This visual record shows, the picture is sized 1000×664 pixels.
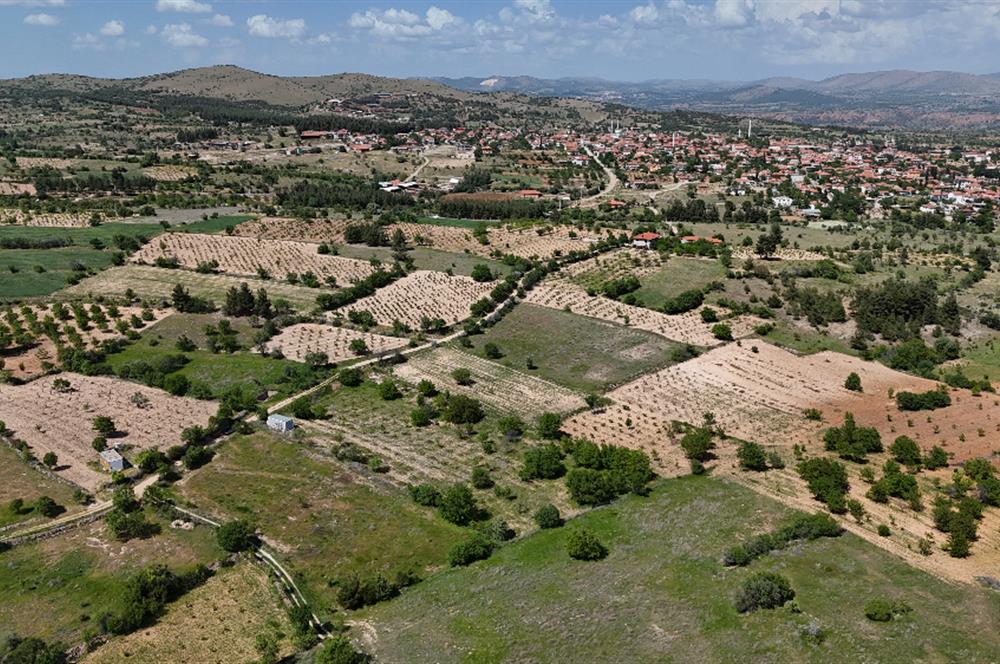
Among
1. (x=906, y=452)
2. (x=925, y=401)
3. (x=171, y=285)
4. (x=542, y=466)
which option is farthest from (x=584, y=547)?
(x=171, y=285)

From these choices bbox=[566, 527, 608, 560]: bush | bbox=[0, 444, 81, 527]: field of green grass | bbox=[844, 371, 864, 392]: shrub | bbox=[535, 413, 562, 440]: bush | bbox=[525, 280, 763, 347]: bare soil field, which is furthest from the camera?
bbox=[525, 280, 763, 347]: bare soil field

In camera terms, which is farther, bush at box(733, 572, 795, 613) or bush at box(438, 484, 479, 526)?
bush at box(438, 484, 479, 526)

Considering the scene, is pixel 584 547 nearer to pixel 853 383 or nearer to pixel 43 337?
pixel 853 383

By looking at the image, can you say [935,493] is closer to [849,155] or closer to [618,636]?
[618,636]

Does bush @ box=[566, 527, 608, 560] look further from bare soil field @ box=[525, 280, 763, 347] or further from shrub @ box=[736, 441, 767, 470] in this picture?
bare soil field @ box=[525, 280, 763, 347]

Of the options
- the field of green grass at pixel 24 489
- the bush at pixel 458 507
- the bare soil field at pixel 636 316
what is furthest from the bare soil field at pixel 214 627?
the bare soil field at pixel 636 316

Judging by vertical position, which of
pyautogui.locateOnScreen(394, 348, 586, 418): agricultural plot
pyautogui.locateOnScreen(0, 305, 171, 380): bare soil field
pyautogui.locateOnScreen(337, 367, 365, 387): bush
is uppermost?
pyautogui.locateOnScreen(0, 305, 171, 380): bare soil field

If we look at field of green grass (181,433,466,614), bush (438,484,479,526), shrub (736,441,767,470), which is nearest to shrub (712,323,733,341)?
shrub (736,441,767,470)
